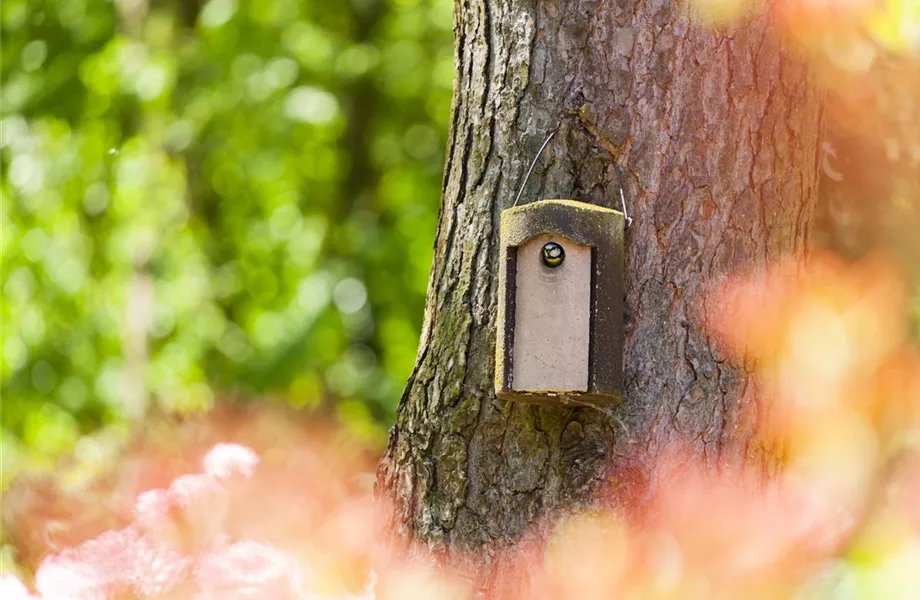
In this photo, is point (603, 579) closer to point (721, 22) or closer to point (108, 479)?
point (721, 22)

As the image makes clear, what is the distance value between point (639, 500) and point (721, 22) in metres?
0.80

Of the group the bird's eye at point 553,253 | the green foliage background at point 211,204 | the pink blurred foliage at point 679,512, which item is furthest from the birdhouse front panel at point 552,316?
the green foliage background at point 211,204

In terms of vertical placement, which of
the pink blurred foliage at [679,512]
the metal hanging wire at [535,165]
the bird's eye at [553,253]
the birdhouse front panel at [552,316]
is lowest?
the pink blurred foliage at [679,512]

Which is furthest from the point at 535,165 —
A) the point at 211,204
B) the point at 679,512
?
the point at 211,204

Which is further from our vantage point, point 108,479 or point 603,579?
point 108,479

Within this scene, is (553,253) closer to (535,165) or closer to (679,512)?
(535,165)

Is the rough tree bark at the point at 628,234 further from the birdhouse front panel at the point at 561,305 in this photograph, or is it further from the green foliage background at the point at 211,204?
the green foliage background at the point at 211,204

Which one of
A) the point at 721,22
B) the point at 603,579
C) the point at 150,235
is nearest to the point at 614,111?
the point at 721,22

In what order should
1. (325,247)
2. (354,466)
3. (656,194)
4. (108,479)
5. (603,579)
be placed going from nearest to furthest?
(603,579)
(656,194)
(354,466)
(108,479)
(325,247)

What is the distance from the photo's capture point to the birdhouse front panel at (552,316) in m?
1.70

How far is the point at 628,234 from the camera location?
1788 millimetres

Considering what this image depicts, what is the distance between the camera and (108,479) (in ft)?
11.1

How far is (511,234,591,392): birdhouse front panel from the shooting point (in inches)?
66.9

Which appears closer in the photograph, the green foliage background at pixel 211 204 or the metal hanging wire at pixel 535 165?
the metal hanging wire at pixel 535 165
